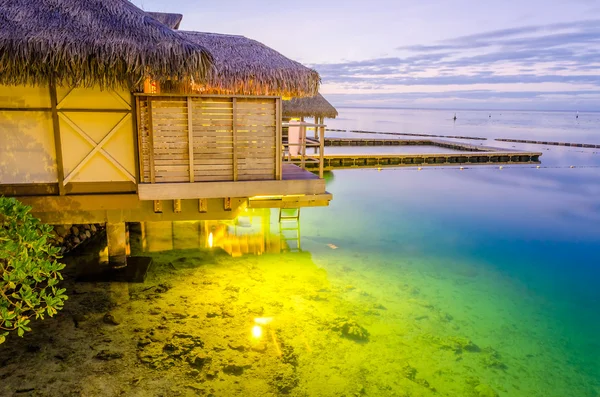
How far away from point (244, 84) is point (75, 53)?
79.4 inches

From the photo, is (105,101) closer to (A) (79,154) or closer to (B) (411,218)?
(A) (79,154)

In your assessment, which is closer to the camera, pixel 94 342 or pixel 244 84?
pixel 94 342

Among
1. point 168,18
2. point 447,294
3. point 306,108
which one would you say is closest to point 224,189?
point 447,294

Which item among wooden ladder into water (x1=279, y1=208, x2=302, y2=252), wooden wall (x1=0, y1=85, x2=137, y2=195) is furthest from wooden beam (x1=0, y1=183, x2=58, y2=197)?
wooden ladder into water (x1=279, y1=208, x2=302, y2=252)

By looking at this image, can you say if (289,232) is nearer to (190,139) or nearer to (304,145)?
(304,145)

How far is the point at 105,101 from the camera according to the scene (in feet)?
18.2

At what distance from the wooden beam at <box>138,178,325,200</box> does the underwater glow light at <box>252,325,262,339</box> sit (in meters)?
1.80

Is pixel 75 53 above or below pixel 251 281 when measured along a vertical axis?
above

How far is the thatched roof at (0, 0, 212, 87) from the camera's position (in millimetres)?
4781

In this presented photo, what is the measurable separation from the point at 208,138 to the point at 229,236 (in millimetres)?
4271

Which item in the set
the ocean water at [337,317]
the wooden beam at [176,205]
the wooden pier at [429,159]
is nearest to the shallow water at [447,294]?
the ocean water at [337,317]

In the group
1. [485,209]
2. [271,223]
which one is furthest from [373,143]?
[271,223]

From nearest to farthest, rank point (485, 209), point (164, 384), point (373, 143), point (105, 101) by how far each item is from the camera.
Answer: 1. point (164, 384)
2. point (105, 101)
3. point (485, 209)
4. point (373, 143)

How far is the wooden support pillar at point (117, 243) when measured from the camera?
6.63m
